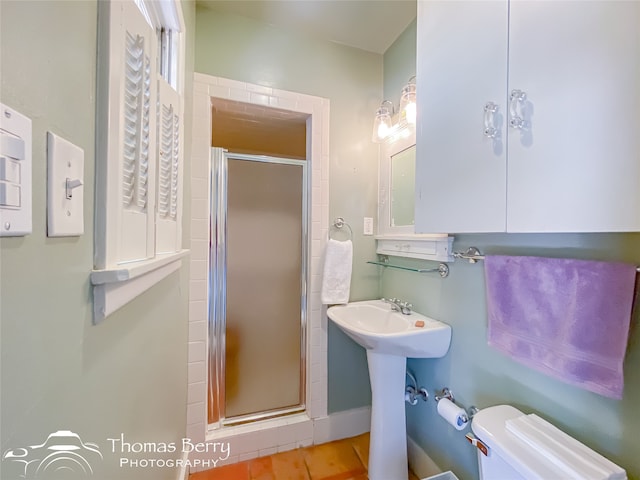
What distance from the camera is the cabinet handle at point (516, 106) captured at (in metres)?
0.73

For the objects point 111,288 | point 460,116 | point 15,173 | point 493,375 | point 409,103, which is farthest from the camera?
point 409,103

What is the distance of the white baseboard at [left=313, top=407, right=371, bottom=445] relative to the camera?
1693mm

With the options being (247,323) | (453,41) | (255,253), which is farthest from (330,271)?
(453,41)

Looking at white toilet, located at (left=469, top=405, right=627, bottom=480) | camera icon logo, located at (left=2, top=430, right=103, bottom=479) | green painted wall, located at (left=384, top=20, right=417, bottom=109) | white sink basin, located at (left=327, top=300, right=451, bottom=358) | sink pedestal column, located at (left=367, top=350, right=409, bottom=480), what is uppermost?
green painted wall, located at (left=384, top=20, right=417, bottom=109)

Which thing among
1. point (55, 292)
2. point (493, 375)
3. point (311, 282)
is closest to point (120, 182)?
point (55, 292)

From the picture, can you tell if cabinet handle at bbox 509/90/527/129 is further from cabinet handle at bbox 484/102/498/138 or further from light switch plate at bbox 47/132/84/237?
light switch plate at bbox 47/132/84/237

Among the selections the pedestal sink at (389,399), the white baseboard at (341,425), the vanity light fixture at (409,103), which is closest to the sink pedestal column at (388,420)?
the pedestal sink at (389,399)

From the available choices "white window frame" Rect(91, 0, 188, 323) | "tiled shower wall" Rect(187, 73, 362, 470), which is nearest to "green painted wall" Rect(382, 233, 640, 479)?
"tiled shower wall" Rect(187, 73, 362, 470)

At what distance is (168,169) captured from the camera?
37.1 inches

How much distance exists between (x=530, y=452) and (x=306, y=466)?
1.26 metres

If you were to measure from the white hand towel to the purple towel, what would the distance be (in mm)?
854

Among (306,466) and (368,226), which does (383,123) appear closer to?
(368,226)

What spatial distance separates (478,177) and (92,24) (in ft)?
3.35

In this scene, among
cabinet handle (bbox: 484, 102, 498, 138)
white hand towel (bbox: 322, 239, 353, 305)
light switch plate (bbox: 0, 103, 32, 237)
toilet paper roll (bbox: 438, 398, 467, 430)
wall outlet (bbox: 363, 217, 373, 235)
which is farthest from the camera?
wall outlet (bbox: 363, 217, 373, 235)
